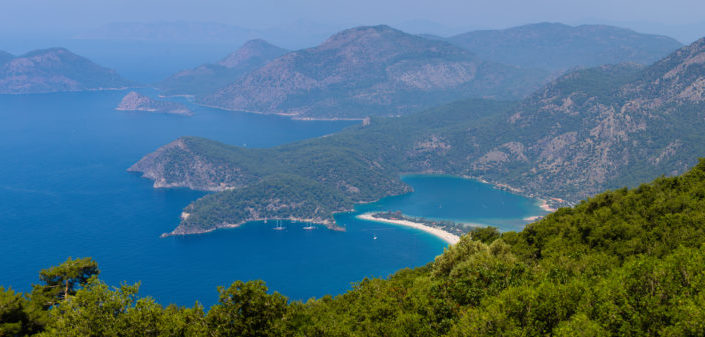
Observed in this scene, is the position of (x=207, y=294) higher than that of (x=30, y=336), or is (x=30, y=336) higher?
(x=30, y=336)

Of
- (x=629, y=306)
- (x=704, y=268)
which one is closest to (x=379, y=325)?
(x=629, y=306)

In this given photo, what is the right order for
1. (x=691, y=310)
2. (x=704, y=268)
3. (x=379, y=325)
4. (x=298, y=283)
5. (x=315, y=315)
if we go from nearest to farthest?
(x=691, y=310) < (x=704, y=268) < (x=379, y=325) < (x=315, y=315) < (x=298, y=283)

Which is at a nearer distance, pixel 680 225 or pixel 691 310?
pixel 691 310

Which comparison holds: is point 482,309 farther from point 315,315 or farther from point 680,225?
point 680,225

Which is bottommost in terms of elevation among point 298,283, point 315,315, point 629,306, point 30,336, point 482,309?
point 298,283

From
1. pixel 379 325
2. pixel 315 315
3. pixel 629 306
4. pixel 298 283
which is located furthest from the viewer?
pixel 298 283

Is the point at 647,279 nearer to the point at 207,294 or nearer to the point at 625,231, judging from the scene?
the point at 625,231
